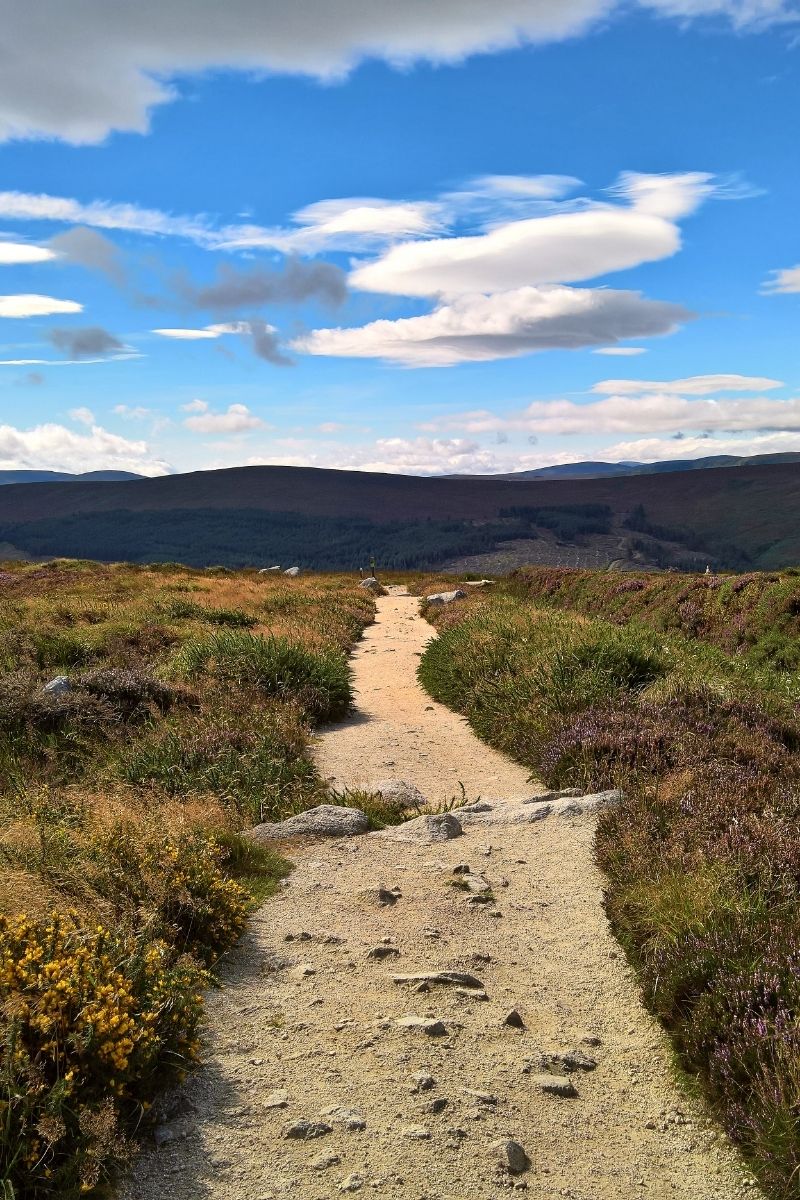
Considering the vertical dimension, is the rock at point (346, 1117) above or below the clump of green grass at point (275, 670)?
below

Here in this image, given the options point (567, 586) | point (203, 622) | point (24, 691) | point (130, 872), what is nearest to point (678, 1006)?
point (130, 872)

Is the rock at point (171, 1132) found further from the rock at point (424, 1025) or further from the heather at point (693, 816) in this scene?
the heather at point (693, 816)

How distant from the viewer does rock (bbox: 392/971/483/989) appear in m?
5.32

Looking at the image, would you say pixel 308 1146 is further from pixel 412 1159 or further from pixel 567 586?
pixel 567 586

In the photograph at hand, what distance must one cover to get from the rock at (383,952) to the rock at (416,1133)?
5.80 feet

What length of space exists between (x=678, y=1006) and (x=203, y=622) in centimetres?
2113

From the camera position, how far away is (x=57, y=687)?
13.8 m

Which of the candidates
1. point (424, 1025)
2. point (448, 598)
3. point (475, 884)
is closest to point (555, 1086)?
point (424, 1025)

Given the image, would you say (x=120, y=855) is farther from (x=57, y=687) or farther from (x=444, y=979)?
(x=57, y=687)

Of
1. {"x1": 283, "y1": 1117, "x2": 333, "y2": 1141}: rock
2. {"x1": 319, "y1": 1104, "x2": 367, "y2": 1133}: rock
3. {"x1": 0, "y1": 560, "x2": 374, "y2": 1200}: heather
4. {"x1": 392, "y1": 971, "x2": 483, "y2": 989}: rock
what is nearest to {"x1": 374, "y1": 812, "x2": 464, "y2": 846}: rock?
{"x1": 0, "y1": 560, "x2": 374, "y2": 1200}: heather

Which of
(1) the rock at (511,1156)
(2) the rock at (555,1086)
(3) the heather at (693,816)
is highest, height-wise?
(3) the heather at (693,816)

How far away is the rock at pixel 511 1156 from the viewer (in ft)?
12.3

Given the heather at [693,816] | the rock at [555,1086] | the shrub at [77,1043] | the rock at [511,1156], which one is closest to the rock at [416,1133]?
the rock at [511,1156]

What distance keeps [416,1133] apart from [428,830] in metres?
4.67
